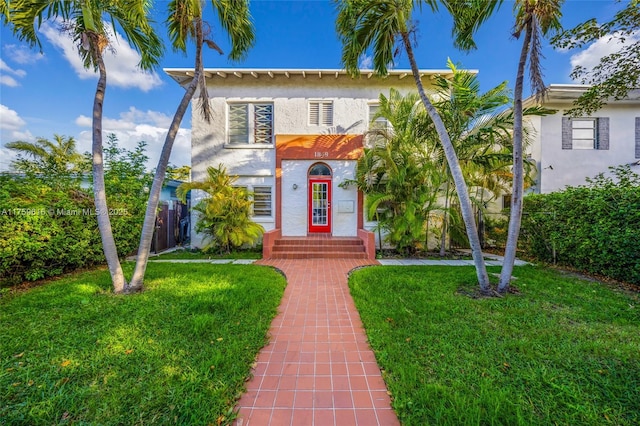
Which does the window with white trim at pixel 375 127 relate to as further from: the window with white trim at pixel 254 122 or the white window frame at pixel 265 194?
the white window frame at pixel 265 194

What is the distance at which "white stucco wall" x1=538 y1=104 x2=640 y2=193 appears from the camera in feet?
33.3

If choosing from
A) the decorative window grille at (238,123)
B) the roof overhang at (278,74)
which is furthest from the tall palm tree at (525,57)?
the decorative window grille at (238,123)

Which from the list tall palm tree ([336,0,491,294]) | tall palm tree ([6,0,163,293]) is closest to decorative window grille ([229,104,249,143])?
tall palm tree ([6,0,163,293])

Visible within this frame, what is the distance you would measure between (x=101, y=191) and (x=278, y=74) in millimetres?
7918

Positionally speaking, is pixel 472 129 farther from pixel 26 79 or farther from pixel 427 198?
pixel 26 79

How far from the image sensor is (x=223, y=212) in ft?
28.2

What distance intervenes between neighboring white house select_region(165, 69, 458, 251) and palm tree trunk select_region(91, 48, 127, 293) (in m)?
5.48

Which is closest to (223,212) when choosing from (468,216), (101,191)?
(101,191)

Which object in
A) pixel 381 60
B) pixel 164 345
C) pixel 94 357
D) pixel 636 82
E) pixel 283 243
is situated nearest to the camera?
pixel 94 357

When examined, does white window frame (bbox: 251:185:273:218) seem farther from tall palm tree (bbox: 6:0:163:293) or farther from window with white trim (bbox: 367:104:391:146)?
tall palm tree (bbox: 6:0:163:293)

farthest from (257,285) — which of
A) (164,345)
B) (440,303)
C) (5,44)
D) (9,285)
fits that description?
(5,44)

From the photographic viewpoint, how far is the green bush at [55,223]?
522 centimetres

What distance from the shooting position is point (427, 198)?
7.93 meters

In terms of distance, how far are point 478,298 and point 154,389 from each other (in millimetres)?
5118
